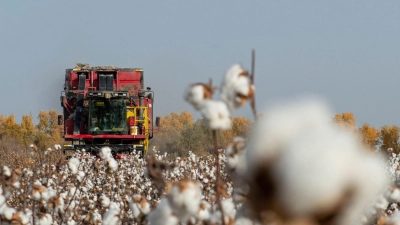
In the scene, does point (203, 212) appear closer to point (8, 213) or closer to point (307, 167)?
point (8, 213)

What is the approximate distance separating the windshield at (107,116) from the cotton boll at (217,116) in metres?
22.2

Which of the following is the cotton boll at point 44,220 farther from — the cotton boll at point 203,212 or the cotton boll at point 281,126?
the cotton boll at point 281,126

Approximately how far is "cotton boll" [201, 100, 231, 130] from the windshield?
22.2m

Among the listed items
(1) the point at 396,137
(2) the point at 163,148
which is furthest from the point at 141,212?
(1) the point at 396,137

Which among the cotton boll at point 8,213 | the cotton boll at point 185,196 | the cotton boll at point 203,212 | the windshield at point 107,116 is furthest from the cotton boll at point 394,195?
the windshield at point 107,116

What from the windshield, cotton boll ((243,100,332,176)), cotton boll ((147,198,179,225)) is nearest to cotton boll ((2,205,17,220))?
cotton boll ((147,198,179,225))

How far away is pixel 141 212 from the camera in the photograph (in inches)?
102

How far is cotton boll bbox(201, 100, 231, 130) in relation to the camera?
5.35 feet

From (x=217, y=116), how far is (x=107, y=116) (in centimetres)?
2248

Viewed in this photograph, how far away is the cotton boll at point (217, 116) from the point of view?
1.63 metres

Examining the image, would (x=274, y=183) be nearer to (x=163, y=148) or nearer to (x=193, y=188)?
(x=193, y=188)

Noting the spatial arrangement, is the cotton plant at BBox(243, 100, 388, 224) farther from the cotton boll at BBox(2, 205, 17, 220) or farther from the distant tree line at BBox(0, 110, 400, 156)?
the distant tree line at BBox(0, 110, 400, 156)

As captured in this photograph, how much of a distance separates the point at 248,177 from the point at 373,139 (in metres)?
50.4

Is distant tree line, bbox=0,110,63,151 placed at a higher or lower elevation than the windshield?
higher
